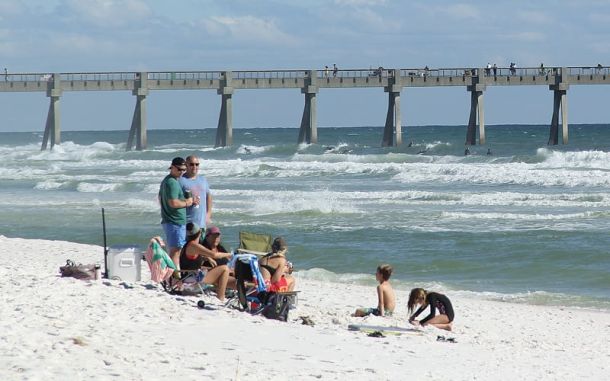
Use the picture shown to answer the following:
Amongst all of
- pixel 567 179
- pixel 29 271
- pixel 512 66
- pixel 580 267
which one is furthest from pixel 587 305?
pixel 512 66

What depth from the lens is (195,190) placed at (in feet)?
37.7

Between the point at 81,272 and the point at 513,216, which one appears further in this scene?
the point at 513,216

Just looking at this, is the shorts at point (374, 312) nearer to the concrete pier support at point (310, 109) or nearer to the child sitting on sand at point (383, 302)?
the child sitting on sand at point (383, 302)

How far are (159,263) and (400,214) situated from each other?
13.2 metres

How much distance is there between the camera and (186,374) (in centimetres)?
773

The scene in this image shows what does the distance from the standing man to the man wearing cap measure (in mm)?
65

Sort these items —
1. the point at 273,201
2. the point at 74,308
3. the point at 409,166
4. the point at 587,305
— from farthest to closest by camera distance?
the point at 409,166 < the point at 273,201 < the point at 587,305 < the point at 74,308

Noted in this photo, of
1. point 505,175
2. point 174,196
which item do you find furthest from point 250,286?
point 505,175

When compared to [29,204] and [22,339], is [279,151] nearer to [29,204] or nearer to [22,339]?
[29,204]

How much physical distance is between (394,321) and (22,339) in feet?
13.4

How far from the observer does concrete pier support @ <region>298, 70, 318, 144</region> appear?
4803 centimetres

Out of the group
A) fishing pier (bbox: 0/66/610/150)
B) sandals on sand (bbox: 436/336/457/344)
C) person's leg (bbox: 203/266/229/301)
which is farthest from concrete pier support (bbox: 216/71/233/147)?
sandals on sand (bbox: 436/336/457/344)

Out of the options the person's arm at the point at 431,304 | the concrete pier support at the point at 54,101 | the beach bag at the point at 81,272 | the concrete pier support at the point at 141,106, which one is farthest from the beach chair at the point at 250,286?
the concrete pier support at the point at 54,101

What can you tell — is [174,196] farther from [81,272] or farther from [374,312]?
[374,312]
